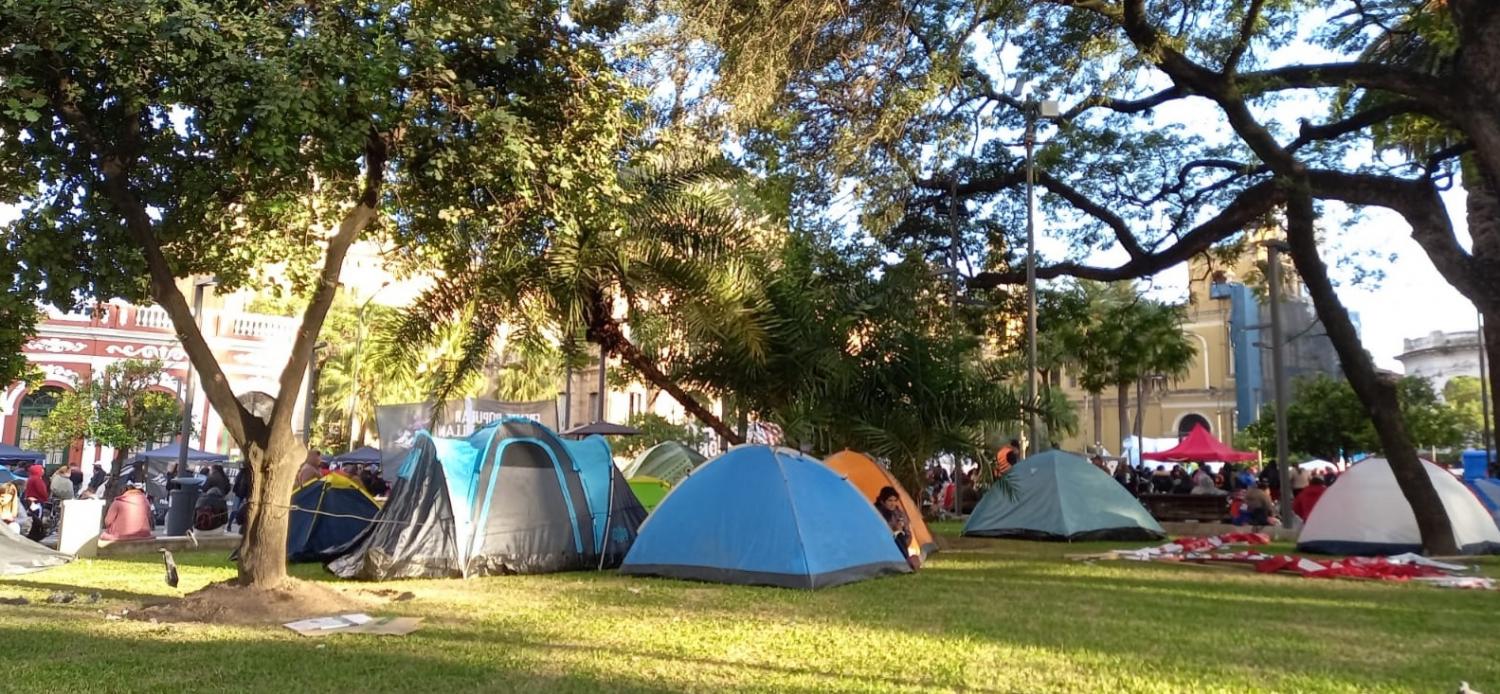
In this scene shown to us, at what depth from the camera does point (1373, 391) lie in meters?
14.3

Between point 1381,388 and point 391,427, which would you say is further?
point 391,427

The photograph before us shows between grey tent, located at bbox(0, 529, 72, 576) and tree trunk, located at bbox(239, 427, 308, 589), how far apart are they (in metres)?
4.61

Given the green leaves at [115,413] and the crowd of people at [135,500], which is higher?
the green leaves at [115,413]

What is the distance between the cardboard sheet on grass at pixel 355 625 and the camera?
7.62 m

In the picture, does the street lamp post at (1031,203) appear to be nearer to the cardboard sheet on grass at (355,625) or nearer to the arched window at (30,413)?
the cardboard sheet on grass at (355,625)

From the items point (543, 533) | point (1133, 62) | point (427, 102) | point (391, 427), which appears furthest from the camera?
point (391, 427)

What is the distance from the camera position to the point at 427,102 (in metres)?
8.85

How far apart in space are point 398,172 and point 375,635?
4.09 metres

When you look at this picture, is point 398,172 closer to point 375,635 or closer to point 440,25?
point 440,25

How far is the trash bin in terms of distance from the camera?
1636 cm

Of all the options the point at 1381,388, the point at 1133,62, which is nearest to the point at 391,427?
the point at 1133,62

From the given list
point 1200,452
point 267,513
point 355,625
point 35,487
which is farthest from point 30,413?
point 1200,452

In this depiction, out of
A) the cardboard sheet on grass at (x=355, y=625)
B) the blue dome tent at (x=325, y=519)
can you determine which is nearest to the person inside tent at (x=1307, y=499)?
the blue dome tent at (x=325, y=519)

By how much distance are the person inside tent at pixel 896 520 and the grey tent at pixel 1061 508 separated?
4.50 meters
